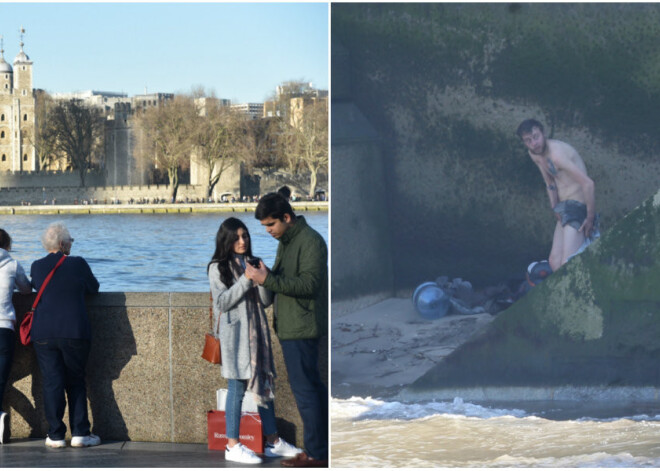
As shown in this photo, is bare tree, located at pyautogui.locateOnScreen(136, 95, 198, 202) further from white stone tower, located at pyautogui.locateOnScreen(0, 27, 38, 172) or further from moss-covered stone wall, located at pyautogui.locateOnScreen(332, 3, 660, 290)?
moss-covered stone wall, located at pyautogui.locateOnScreen(332, 3, 660, 290)

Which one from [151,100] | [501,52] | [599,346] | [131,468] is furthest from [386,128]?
[151,100]

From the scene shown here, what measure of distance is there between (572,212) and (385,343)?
114cm

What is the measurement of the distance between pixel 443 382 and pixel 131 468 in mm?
1585

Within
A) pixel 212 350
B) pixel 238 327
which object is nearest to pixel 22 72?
pixel 212 350

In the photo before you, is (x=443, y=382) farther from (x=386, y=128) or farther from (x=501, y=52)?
(x=501, y=52)

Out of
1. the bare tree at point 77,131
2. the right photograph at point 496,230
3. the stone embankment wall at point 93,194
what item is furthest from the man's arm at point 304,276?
the bare tree at point 77,131

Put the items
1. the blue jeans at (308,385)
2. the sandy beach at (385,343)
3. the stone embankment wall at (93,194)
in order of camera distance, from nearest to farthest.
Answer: the blue jeans at (308,385) < the sandy beach at (385,343) < the stone embankment wall at (93,194)

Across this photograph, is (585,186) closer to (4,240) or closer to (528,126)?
(528,126)

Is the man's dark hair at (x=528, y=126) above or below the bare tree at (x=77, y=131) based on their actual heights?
below

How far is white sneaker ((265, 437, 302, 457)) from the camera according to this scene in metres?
5.33

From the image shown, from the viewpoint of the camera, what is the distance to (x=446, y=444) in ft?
16.8

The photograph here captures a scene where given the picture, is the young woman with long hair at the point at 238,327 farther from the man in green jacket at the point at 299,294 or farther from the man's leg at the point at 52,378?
the man's leg at the point at 52,378

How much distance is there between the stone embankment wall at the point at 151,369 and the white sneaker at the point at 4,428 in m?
0.22

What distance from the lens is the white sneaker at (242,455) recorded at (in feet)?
16.9
